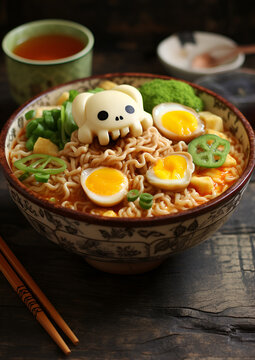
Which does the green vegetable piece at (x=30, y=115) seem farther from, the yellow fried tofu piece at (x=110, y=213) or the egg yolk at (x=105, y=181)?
the yellow fried tofu piece at (x=110, y=213)

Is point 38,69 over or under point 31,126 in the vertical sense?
under

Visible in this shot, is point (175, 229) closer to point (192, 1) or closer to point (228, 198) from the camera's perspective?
point (228, 198)

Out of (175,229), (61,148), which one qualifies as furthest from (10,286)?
(175,229)

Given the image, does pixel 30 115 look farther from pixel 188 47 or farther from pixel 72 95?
pixel 188 47

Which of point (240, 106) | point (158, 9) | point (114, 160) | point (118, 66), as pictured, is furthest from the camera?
point (158, 9)

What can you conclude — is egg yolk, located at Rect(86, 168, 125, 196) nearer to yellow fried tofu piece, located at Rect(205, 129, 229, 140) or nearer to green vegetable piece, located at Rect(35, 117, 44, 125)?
green vegetable piece, located at Rect(35, 117, 44, 125)

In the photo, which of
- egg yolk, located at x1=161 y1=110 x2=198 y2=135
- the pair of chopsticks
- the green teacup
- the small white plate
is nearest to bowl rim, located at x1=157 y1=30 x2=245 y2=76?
the small white plate

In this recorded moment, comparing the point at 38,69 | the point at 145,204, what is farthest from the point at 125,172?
the point at 38,69
